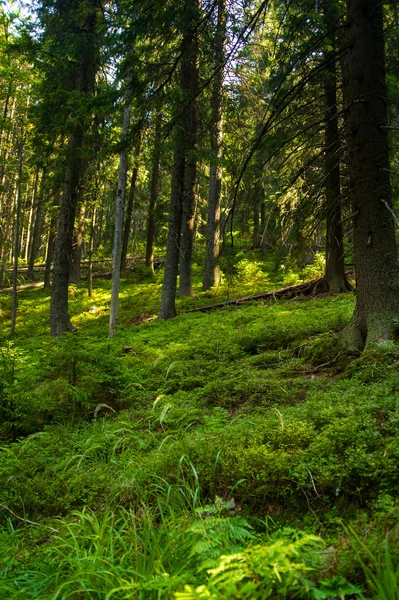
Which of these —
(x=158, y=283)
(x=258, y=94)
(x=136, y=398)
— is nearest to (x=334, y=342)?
(x=136, y=398)

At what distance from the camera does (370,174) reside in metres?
5.04

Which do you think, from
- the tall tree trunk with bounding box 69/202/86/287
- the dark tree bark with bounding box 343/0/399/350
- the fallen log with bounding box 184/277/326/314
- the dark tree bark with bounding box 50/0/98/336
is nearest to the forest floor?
the dark tree bark with bounding box 343/0/399/350

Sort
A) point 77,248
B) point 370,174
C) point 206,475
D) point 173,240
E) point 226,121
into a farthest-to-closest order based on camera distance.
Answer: point 77,248
point 226,121
point 173,240
point 370,174
point 206,475

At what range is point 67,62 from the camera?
1162 centimetres

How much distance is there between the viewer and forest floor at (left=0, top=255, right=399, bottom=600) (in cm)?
183

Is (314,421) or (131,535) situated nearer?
(131,535)

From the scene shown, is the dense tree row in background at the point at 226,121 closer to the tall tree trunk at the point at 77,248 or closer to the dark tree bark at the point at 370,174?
the dark tree bark at the point at 370,174

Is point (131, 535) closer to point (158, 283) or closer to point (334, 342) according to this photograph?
point (334, 342)

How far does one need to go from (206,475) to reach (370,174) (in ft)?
13.3

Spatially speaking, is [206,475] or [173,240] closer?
[206,475]

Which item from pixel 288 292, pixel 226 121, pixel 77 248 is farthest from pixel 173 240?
pixel 77 248

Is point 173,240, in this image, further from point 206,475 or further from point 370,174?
point 206,475

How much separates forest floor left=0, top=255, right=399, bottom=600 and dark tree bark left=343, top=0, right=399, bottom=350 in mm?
714

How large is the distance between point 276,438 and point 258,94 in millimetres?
15336
